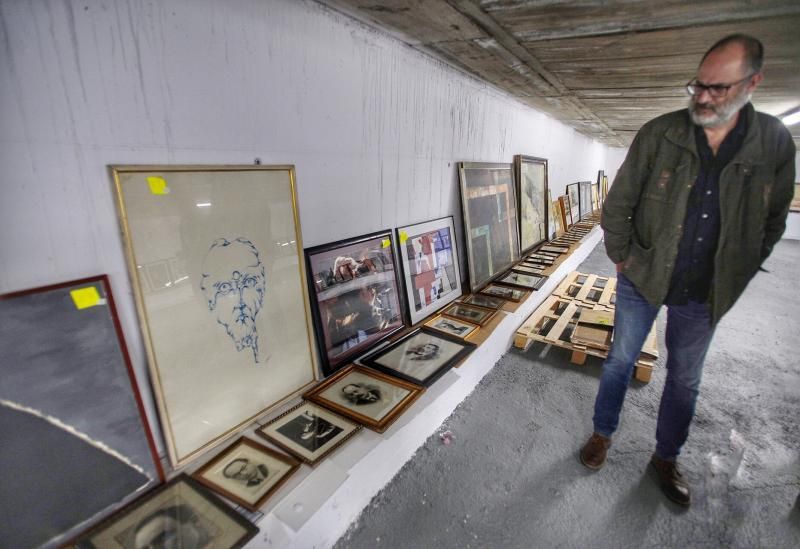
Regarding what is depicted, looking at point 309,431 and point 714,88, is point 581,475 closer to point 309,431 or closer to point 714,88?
point 309,431

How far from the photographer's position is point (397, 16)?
5.56 feet

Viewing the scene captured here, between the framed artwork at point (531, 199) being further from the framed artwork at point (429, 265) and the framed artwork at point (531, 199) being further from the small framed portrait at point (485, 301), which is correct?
the framed artwork at point (429, 265)

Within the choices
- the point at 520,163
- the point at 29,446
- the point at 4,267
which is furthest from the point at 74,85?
the point at 520,163

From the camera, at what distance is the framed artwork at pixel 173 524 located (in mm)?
1057

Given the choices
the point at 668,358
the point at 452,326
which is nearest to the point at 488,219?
the point at 452,326

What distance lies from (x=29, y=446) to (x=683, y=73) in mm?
3787

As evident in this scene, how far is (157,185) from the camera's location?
1160 mm

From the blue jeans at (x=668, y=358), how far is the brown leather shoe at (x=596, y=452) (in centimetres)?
8

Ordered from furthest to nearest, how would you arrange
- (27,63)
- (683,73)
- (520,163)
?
1. (520,163)
2. (683,73)
3. (27,63)

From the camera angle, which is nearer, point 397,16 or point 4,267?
point 4,267

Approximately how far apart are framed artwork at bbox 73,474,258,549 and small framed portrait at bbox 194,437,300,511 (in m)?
0.04

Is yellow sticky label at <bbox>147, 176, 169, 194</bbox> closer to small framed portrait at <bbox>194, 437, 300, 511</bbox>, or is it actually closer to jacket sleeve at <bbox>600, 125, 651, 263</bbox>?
small framed portrait at <bbox>194, 437, 300, 511</bbox>

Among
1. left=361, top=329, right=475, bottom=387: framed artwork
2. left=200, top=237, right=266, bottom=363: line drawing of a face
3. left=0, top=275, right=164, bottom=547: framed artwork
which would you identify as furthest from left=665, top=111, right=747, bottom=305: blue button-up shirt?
left=0, top=275, right=164, bottom=547: framed artwork

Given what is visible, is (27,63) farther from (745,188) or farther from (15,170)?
(745,188)
